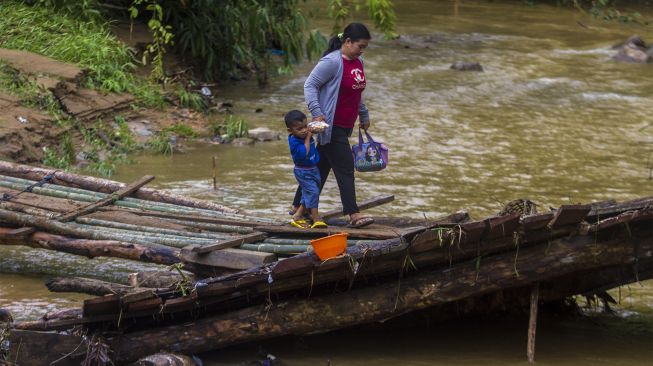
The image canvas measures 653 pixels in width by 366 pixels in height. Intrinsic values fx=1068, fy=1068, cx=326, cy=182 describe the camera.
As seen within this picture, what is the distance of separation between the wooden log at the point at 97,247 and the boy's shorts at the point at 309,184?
830 millimetres

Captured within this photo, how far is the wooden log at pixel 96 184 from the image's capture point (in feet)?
24.1

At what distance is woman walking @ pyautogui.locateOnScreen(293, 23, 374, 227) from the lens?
6184 mm

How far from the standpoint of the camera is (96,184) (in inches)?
302

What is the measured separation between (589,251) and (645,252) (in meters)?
0.32

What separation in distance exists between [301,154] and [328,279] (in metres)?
0.98

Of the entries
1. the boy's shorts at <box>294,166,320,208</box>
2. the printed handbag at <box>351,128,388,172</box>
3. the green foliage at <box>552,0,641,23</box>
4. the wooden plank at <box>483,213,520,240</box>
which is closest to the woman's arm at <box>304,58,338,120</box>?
the boy's shorts at <box>294,166,320,208</box>

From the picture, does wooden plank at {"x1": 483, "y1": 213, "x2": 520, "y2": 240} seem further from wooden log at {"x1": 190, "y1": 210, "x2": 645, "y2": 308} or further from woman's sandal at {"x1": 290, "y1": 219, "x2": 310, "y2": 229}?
woman's sandal at {"x1": 290, "y1": 219, "x2": 310, "y2": 229}

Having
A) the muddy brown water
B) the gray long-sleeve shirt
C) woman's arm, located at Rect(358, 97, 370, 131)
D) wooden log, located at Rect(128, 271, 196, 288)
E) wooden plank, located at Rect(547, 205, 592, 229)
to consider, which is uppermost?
the gray long-sleeve shirt

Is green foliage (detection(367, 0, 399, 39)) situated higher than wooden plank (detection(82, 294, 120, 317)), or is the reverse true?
green foliage (detection(367, 0, 399, 39))

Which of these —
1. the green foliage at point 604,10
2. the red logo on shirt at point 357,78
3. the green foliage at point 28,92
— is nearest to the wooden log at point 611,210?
the red logo on shirt at point 357,78

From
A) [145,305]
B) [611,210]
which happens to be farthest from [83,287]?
[611,210]

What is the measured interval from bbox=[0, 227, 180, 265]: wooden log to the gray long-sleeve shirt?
3.75ft

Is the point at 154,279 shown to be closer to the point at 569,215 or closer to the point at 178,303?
the point at 178,303

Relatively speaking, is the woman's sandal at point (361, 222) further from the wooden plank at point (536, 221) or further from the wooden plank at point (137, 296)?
the wooden plank at point (137, 296)
